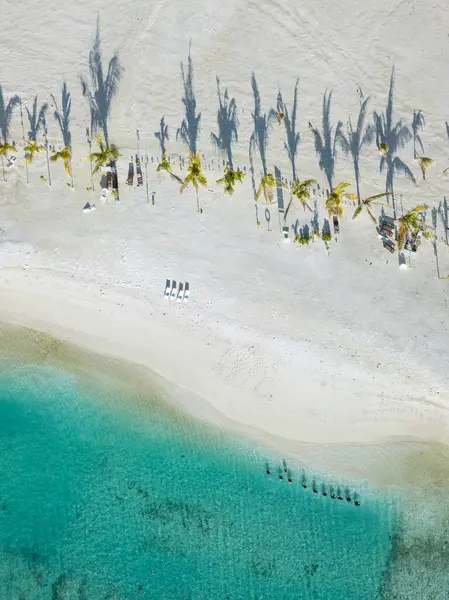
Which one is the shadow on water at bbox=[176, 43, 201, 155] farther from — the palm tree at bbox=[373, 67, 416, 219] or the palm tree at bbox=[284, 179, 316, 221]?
the palm tree at bbox=[373, 67, 416, 219]

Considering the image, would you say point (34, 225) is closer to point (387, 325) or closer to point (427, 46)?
point (387, 325)

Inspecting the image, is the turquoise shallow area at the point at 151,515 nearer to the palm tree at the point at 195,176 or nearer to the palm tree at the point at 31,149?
the palm tree at the point at 31,149

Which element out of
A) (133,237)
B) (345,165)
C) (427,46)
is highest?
(427,46)

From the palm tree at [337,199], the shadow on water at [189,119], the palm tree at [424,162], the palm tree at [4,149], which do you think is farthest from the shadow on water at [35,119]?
the palm tree at [424,162]

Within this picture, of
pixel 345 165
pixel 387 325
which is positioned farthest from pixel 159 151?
pixel 387 325

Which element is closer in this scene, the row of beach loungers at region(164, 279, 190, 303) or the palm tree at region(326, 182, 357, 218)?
the palm tree at region(326, 182, 357, 218)

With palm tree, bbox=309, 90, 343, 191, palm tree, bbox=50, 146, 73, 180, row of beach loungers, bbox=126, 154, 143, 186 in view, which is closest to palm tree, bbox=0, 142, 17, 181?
palm tree, bbox=50, 146, 73, 180
